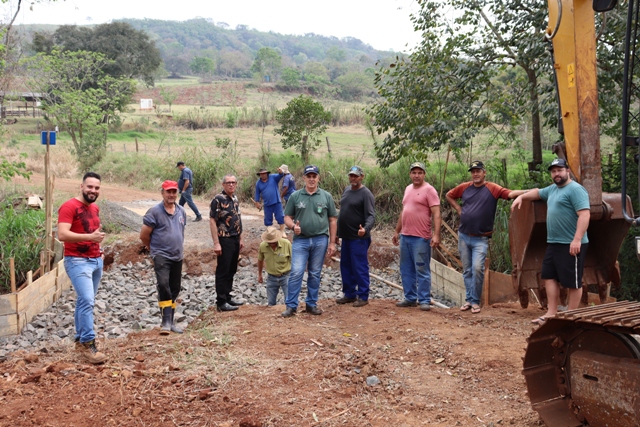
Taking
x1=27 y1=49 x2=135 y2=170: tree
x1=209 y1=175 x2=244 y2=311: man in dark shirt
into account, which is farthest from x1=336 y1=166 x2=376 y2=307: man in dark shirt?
x1=27 y1=49 x2=135 y2=170: tree

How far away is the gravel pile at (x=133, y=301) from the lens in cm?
890

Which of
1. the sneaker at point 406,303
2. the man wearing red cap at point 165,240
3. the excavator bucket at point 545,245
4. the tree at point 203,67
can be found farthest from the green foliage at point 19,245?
the tree at point 203,67

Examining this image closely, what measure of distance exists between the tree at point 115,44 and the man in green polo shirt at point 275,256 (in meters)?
40.5

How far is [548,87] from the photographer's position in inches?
449

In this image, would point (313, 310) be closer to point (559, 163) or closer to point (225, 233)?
point (225, 233)

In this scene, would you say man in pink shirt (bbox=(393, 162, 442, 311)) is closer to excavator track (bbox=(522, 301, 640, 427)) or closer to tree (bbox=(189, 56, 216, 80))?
excavator track (bbox=(522, 301, 640, 427))

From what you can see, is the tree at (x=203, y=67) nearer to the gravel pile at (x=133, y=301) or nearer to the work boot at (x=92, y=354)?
the gravel pile at (x=133, y=301)

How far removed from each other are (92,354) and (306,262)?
2805mm

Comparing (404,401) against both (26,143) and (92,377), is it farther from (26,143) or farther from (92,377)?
(26,143)

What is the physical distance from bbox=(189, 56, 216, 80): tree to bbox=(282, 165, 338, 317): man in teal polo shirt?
101m

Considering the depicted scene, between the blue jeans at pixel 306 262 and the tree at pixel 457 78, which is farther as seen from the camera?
the tree at pixel 457 78

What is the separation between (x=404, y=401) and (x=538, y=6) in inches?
370

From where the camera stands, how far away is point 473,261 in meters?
7.91

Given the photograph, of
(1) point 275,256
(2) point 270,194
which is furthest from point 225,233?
(2) point 270,194
